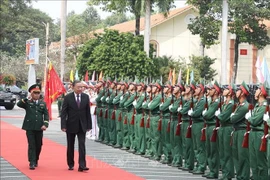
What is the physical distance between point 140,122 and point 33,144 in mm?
3732

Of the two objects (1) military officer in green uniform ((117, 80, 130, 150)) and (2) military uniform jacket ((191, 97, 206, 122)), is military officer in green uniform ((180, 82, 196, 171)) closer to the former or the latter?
(2) military uniform jacket ((191, 97, 206, 122))

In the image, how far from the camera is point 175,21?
197ft

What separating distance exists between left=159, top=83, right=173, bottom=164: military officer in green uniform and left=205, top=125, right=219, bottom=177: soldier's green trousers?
2.00 meters

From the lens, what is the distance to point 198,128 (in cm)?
1462

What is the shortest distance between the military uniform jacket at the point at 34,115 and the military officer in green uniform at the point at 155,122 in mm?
2839

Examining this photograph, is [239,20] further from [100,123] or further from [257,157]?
[257,157]

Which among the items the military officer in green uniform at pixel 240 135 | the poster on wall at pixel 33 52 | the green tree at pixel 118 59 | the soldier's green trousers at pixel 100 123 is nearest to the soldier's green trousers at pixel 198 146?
the military officer in green uniform at pixel 240 135

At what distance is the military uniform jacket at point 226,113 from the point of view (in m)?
13.3

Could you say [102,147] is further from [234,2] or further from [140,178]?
[234,2]

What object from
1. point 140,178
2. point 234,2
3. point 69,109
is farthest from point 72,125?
point 234,2

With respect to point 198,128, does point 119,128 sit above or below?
below

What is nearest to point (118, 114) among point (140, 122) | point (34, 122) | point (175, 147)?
point (140, 122)

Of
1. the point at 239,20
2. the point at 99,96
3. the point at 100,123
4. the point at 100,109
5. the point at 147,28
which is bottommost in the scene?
the point at 100,123

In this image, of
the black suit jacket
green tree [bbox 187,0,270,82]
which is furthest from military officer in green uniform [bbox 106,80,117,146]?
green tree [bbox 187,0,270,82]
